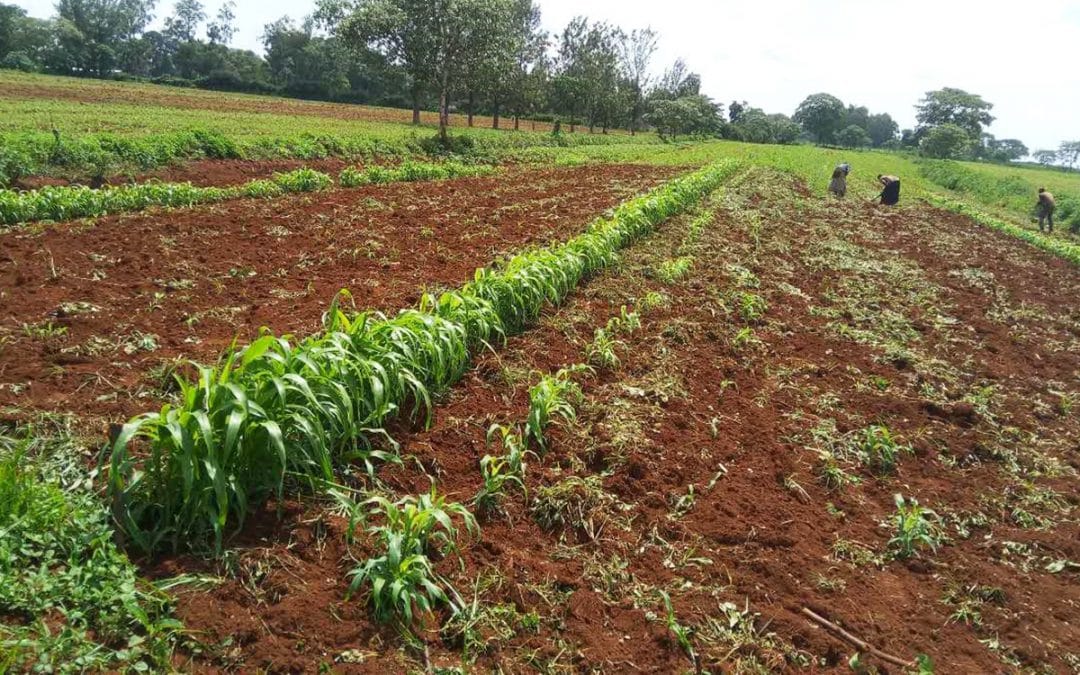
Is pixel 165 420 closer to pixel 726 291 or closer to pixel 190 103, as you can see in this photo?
pixel 726 291

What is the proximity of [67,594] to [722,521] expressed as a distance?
2939 mm

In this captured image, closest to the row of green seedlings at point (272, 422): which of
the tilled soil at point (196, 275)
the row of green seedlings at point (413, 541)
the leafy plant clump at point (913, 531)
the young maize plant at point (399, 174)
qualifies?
the row of green seedlings at point (413, 541)

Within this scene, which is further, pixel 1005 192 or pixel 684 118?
pixel 684 118

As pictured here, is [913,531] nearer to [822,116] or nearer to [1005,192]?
[1005,192]

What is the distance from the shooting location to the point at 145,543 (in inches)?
94.1

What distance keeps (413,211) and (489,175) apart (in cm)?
764

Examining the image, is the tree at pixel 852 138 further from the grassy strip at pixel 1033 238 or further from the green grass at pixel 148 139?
the grassy strip at pixel 1033 238

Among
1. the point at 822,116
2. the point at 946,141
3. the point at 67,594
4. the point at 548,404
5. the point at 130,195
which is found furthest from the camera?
the point at 822,116

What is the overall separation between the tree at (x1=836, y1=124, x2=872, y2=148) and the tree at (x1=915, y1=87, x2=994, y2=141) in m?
9.93

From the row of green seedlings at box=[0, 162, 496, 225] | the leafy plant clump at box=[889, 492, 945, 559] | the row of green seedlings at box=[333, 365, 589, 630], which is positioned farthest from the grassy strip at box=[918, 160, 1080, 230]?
the row of green seedlings at box=[333, 365, 589, 630]

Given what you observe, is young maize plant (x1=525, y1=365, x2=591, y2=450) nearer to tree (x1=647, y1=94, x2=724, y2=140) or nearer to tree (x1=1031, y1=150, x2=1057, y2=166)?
tree (x1=647, y1=94, x2=724, y2=140)

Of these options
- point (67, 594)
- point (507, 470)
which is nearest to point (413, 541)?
point (507, 470)

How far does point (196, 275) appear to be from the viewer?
19.8 ft

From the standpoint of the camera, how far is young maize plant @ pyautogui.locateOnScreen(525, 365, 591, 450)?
3.64 m
